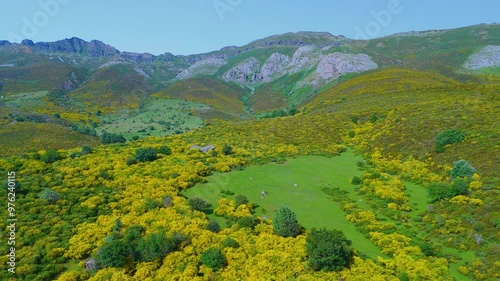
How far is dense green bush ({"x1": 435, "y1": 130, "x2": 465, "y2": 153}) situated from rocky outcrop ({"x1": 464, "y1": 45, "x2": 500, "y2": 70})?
147 meters

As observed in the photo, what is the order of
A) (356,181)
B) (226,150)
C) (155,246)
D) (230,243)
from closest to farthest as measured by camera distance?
1. (155,246)
2. (230,243)
3. (356,181)
4. (226,150)

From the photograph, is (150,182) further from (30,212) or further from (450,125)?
(450,125)

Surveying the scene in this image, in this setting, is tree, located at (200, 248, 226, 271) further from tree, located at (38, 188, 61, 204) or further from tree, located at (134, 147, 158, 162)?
tree, located at (134, 147, 158, 162)

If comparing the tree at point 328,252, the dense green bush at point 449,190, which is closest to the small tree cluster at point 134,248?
the tree at point 328,252

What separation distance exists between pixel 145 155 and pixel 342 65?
134 meters

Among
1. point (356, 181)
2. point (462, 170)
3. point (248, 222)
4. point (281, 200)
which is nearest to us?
point (248, 222)

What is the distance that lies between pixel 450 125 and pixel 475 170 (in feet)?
50.4

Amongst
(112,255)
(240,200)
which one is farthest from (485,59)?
(112,255)

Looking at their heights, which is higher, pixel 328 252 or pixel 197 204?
pixel 197 204

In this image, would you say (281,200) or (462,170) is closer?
(462,170)

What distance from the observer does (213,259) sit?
22922 millimetres

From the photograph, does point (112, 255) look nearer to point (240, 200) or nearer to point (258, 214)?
point (240, 200)

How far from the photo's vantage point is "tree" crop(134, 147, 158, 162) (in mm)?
44906

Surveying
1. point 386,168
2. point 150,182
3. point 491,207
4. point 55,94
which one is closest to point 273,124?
point 386,168
